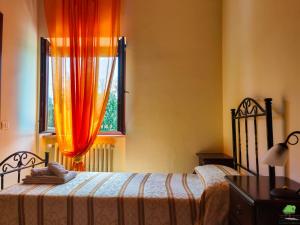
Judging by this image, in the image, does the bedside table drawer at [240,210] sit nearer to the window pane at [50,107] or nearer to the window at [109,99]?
the window at [109,99]

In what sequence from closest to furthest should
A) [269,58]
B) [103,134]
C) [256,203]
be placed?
[256,203]
[269,58]
[103,134]

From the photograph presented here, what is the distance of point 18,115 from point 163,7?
7.76 ft

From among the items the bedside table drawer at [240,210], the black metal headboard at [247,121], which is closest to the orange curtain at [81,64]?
the black metal headboard at [247,121]

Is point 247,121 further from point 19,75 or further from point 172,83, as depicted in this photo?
point 19,75

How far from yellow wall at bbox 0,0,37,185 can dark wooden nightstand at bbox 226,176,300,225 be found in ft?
8.29

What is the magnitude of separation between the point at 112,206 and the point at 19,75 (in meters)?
2.23

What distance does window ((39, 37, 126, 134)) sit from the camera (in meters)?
3.89

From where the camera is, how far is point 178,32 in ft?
12.8

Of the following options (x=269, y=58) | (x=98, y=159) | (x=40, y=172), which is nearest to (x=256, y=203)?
(x=269, y=58)

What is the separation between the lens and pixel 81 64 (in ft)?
12.5

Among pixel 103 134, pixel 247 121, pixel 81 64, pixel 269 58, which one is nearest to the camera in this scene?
pixel 269 58

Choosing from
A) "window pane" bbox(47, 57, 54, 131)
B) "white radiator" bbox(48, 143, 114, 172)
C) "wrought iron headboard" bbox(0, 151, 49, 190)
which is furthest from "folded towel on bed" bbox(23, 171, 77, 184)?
"window pane" bbox(47, 57, 54, 131)

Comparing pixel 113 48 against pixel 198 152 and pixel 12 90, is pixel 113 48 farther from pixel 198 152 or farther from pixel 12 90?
pixel 198 152

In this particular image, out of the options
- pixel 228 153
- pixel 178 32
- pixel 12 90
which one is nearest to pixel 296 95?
pixel 228 153
